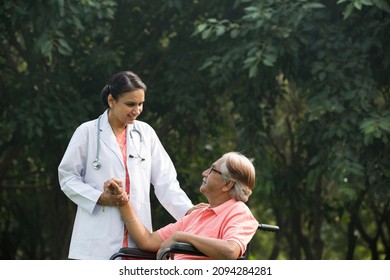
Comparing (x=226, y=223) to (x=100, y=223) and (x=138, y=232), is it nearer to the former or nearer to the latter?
(x=138, y=232)

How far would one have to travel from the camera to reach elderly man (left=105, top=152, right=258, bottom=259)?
4.02 meters

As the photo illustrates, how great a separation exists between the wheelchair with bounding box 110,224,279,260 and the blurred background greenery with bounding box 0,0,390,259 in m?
2.84

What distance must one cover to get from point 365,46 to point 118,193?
12.5ft

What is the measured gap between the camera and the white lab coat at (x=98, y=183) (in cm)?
435

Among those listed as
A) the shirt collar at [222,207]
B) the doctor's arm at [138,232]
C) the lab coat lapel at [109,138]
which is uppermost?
the lab coat lapel at [109,138]

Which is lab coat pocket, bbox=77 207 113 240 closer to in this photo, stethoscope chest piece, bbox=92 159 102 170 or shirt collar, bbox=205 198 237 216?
stethoscope chest piece, bbox=92 159 102 170

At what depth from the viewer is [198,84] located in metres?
8.53

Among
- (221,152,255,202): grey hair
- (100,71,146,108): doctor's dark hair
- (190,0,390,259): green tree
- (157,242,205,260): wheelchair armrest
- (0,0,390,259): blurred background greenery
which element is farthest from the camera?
(0,0,390,259): blurred background greenery

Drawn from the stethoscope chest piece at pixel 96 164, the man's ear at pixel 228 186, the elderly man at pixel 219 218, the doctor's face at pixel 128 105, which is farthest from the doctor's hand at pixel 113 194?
the man's ear at pixel 228 186

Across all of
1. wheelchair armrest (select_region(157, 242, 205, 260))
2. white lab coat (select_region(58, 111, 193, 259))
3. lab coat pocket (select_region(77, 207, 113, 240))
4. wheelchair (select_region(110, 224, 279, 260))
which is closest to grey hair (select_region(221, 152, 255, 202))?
wheelchair (select_region(110, 224, 279, 260))

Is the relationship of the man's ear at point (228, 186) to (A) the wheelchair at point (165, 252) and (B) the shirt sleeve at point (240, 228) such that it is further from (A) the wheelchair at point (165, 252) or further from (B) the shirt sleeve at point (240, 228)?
(A) the wheelchair at point (165, 252)

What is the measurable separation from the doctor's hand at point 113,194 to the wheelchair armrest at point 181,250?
0.35 meters

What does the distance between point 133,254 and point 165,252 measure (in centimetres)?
34
